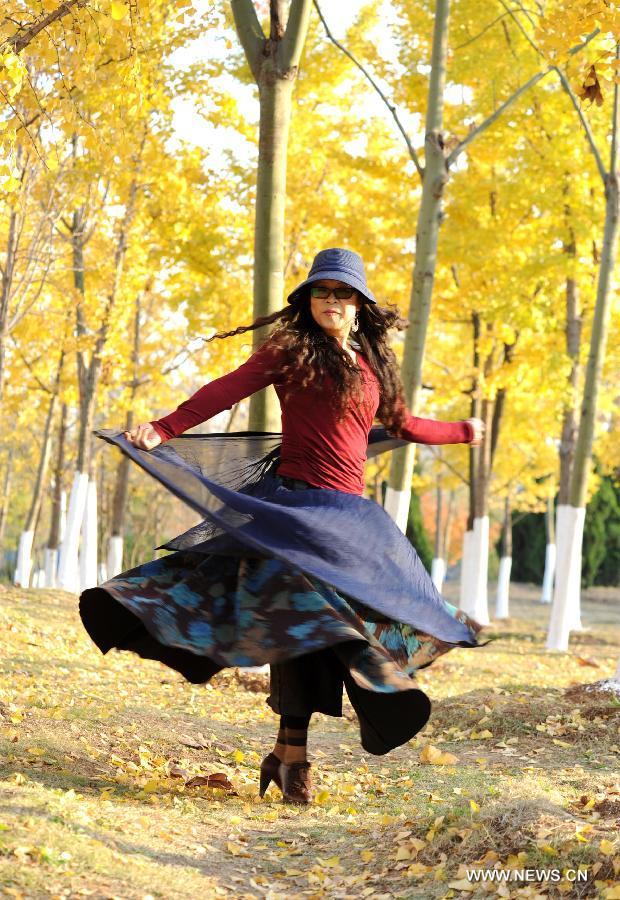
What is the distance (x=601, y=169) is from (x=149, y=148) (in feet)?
19.2

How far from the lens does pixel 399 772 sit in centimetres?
563

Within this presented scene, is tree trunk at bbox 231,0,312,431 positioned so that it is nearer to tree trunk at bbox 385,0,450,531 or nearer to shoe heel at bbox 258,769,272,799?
tree trunk at bbox 385,0,450,531

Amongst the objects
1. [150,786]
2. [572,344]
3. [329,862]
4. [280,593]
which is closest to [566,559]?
[572,344]

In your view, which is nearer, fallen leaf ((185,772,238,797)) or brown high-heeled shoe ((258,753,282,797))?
brown high-heeled shoe ((258,753,282,797))

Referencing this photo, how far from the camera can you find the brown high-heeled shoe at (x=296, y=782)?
178 inches

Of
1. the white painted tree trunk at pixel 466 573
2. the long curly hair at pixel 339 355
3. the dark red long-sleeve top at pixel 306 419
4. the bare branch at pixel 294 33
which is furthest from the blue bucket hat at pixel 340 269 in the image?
the white painted tree trunk at pixel 466 573

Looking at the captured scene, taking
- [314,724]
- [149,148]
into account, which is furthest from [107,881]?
[149,148]

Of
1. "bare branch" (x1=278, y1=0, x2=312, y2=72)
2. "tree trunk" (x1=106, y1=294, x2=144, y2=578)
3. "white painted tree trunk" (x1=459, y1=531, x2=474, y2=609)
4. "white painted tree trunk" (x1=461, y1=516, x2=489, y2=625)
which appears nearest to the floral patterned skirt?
"bare branch" (x1=278, y1=0, x2=312, y2=72)

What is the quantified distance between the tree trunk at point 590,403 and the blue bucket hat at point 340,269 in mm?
7636

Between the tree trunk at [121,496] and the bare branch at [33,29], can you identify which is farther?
the tree trunk at [121,496]

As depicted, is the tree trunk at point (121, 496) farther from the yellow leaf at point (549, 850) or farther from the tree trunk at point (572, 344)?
the yellow leaf at point (549, 850)

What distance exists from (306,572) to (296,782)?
3.22ft

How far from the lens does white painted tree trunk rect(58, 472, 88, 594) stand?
15102 millimetres

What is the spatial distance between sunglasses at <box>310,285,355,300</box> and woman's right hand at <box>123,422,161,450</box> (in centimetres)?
92
